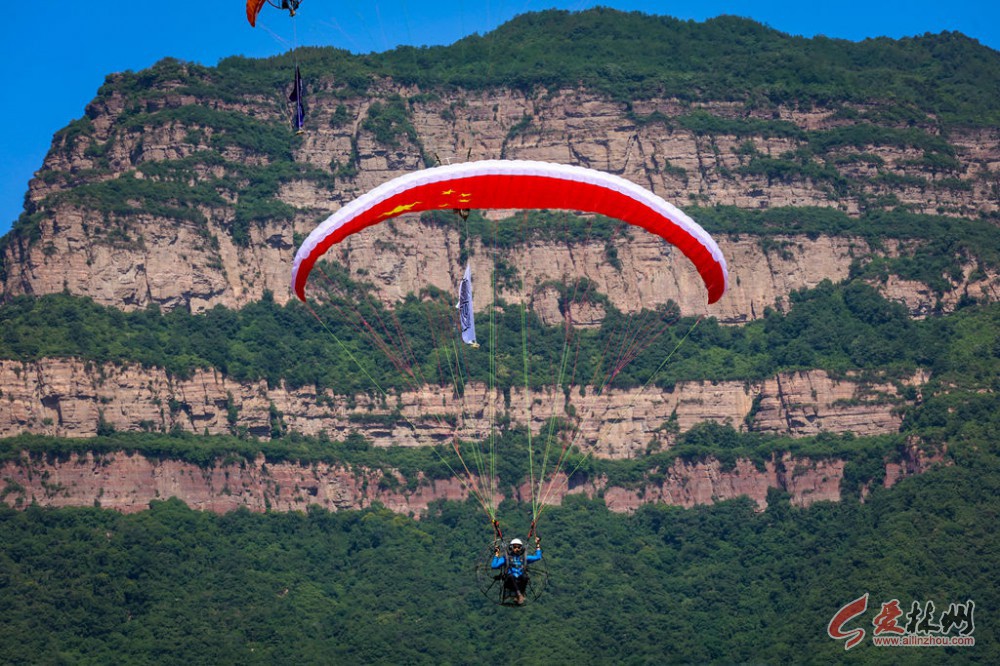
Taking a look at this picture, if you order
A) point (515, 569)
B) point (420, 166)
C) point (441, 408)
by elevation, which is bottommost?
point (515, 569)

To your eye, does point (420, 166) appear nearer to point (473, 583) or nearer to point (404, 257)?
point (404, 257)

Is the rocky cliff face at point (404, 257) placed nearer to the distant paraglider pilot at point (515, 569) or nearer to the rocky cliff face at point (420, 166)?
the rocky cliff face at point (420, 166)

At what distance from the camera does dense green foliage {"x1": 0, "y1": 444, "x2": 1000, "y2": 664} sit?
10031cm

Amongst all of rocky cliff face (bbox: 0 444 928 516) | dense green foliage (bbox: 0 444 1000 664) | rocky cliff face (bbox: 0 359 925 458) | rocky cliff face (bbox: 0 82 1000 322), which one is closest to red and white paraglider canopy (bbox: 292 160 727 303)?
dense green foliage (bbox: 0 444 1000 664)

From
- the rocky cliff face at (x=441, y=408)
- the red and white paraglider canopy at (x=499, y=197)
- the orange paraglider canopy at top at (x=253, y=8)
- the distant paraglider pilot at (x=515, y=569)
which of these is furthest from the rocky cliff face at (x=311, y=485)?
the distant paraglider pilot at (x=515, y=569)

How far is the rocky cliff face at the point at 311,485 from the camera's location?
114000mm

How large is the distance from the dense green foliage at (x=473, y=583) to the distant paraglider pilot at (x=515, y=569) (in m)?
44.9

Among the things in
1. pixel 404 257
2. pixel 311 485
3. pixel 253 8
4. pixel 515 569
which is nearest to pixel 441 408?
pixel 311 485

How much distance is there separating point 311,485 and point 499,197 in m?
73.2

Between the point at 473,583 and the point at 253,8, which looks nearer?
the point at 253,8

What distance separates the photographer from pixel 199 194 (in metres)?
137

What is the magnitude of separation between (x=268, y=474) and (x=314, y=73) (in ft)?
121

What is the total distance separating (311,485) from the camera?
122562 millimetres

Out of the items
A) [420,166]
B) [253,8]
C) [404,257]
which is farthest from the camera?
[420,166]
